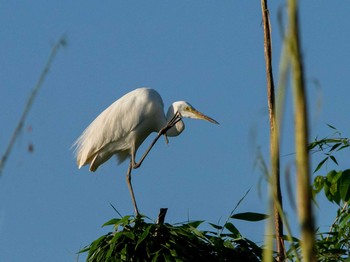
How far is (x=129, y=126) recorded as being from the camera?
8.67m

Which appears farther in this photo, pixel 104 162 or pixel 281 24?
pixel 104 162

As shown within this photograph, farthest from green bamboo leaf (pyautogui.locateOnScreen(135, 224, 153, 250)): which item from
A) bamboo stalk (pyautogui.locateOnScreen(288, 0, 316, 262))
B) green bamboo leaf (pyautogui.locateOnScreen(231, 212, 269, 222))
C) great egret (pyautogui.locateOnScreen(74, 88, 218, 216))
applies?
bamboo stalk (pyautogui.locateOnScreen(288, 0, 316, 262))

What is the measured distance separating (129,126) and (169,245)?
381 centimetres

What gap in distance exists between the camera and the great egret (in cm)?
855

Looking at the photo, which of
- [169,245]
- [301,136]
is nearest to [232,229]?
[169,245]

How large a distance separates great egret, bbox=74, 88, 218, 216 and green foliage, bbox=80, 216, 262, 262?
3.38m

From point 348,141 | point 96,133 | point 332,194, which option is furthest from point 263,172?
point 96,133

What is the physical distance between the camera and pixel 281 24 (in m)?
0.53

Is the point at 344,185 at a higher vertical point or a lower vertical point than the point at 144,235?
higher

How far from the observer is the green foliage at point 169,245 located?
16.0 feet

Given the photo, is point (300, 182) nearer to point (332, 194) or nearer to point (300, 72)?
point (300, 72)

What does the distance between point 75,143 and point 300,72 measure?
8467 millimetres

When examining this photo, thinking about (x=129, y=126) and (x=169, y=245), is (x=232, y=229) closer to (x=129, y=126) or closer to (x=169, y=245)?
(x=169, y=245)

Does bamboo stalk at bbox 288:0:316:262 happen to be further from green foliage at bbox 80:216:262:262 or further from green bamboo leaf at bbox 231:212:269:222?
green foliage at bbox 80:216:262:262
